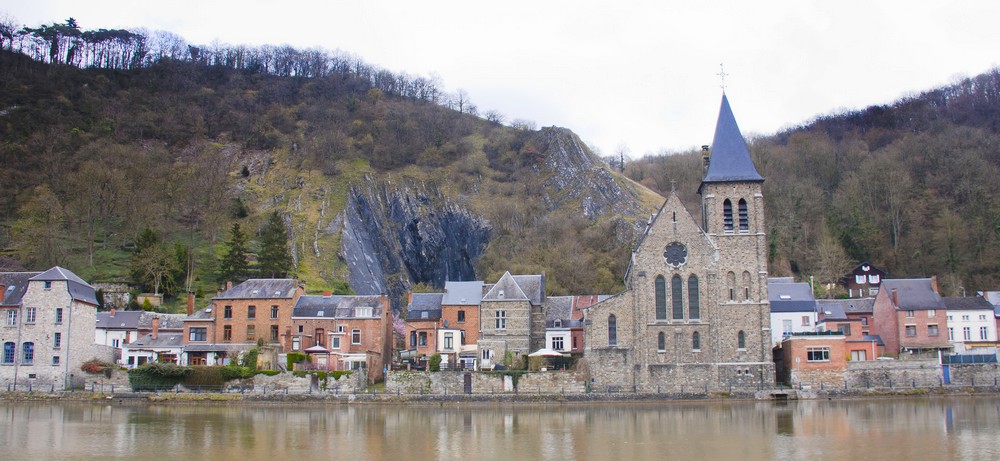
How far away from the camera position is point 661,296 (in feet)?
159

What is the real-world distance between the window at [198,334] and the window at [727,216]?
3148 cm

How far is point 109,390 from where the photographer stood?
4622 cm

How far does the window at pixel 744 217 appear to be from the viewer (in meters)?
48.7

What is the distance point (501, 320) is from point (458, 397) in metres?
7.67

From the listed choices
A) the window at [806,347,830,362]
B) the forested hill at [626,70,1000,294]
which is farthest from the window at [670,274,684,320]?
the forested hill at [626,70,1000,294]

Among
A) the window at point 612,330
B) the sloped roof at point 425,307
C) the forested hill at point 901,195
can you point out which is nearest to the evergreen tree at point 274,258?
the sloped roof at point 425,307

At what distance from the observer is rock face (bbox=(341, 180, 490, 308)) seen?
80000 millimetres

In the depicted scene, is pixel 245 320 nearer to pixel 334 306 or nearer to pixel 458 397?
pixel 334 306

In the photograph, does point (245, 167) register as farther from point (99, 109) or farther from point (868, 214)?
point (868, 214)

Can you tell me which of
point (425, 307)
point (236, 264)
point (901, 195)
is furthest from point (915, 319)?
point (236, 264)

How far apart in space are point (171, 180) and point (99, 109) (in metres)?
27.3

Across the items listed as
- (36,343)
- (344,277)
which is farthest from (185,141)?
(36,343)

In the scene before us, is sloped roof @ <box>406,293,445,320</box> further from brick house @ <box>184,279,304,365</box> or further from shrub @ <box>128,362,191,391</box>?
shrub @ <box>128,362,191,391</box>

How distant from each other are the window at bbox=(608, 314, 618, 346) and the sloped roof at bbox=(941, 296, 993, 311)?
866 inches
